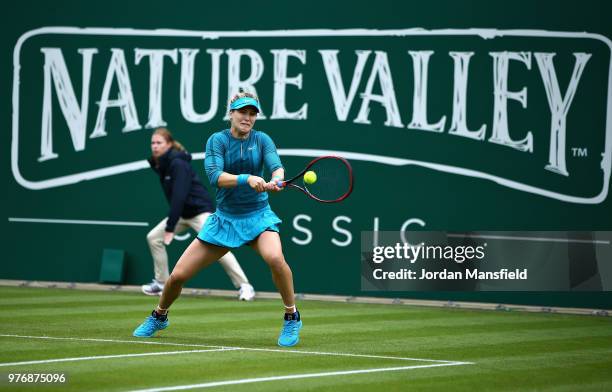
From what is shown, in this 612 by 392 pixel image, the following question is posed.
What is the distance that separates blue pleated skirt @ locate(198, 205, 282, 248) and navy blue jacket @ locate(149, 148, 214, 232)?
4.64 m

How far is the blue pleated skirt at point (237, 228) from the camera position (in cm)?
967

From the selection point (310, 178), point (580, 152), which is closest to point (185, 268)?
point (310, 178)

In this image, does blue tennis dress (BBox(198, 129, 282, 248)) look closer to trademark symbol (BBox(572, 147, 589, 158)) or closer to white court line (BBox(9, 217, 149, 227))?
trademark symbol (BBox(572, 147, 589, 158))

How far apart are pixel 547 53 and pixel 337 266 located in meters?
4.04

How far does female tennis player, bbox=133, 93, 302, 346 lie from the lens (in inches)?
379

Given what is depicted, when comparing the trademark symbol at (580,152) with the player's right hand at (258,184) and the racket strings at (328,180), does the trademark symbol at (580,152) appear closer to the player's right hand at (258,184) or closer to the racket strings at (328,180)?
the racket strings at (328,180)

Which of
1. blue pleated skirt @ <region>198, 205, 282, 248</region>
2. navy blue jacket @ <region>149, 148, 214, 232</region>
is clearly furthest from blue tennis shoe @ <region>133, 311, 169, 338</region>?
navy blue jacket @ <region>149, 148, 214, 232</region>

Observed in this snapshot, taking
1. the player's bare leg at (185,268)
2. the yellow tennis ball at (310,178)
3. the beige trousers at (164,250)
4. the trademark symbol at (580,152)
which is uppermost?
the yellow tennis ball at (310,178)

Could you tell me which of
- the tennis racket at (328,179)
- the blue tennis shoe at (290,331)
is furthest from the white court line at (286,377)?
the tennis racket at (328,179)

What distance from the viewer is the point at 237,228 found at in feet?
31.9

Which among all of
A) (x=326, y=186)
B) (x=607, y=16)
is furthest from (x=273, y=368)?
(x=607, y=16)

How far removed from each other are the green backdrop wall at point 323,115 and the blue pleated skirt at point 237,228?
5375 millimetres

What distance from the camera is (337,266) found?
50.1 feet

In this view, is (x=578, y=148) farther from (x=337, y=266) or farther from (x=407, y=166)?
(x=337, y=266)
